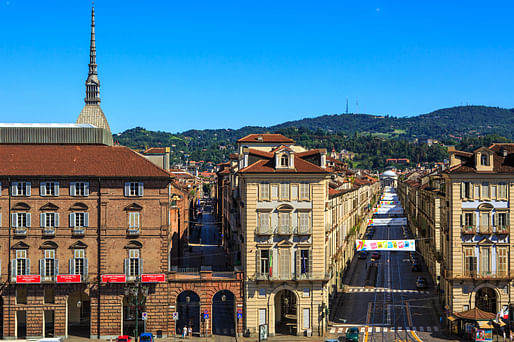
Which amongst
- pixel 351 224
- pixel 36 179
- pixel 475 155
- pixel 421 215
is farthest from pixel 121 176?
pixel 421 215

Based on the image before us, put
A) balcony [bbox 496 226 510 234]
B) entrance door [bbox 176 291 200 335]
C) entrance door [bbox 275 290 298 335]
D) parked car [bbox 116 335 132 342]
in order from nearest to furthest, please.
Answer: parked car [bbox 116 335 132 342]
balcony [bbox 496 226 510 234]
entrance door [bbox 275 290 298 335]
entrance door [bbox 176 291 200 335]

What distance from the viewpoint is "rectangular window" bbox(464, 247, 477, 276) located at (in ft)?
238

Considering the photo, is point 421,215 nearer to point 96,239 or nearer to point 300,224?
point 300,224

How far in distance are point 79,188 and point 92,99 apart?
264 feet

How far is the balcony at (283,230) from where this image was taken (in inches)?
2798

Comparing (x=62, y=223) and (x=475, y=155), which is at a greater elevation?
(x=475, y=155)

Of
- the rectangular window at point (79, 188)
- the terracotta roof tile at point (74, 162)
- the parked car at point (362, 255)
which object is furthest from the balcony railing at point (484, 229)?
the parked car at point (362, 255)

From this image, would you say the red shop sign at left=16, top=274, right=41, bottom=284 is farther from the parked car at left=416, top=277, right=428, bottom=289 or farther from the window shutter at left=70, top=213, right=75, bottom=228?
the parked car at left=416, top=277, right=428, bottom=289

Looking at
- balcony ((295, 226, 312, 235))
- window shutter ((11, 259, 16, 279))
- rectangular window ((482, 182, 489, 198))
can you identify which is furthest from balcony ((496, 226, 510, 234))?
window shutter ((11, 259, 16, 279))

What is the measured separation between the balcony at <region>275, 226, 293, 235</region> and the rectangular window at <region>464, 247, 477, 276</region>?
20.0 meters

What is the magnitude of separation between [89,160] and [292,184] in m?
23.2

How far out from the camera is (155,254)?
235 ft

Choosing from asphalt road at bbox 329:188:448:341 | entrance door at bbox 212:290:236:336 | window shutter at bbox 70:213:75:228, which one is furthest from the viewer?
entrance door at bbox 212:290:236:336

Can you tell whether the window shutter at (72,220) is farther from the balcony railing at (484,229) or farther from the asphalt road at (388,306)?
the balcony railing at (484,229)
